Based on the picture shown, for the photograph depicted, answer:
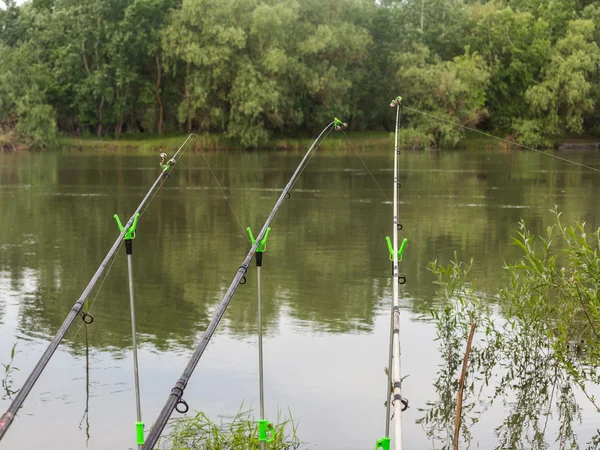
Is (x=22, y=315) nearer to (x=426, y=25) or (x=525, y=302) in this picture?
(x=525, y=302)

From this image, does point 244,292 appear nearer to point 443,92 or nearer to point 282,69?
point 282,69

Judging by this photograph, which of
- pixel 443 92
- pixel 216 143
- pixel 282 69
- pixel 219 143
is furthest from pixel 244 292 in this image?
pixel 443 92

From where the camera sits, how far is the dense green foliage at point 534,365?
27.7 feet

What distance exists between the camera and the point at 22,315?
12.7 metres

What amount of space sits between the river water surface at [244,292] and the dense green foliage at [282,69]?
72.9 ft

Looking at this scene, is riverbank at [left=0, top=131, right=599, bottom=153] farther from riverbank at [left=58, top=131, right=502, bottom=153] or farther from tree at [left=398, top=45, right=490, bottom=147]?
tree at [left=398, top=45, right=490, bottom=147]

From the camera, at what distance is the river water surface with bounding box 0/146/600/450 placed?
9.02m

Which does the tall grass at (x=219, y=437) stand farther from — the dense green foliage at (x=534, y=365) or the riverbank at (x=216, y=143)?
the riverbank at (x=216, y=143)

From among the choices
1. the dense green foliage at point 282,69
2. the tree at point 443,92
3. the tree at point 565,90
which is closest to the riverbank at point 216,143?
the dense green foliage at point 282,69

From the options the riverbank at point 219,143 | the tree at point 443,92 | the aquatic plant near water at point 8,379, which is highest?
the tree at point 443,92

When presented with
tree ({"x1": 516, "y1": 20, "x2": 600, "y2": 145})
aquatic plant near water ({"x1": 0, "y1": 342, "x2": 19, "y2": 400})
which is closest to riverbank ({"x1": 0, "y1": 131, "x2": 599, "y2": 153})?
tree ({"x1": 516, "y1": 20, "x2": 600, "y2": 145})

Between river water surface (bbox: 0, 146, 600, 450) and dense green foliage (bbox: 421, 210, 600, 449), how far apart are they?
7.5 inches

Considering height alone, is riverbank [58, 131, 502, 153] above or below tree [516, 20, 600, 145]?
below

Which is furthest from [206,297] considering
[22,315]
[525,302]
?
[525,302]
